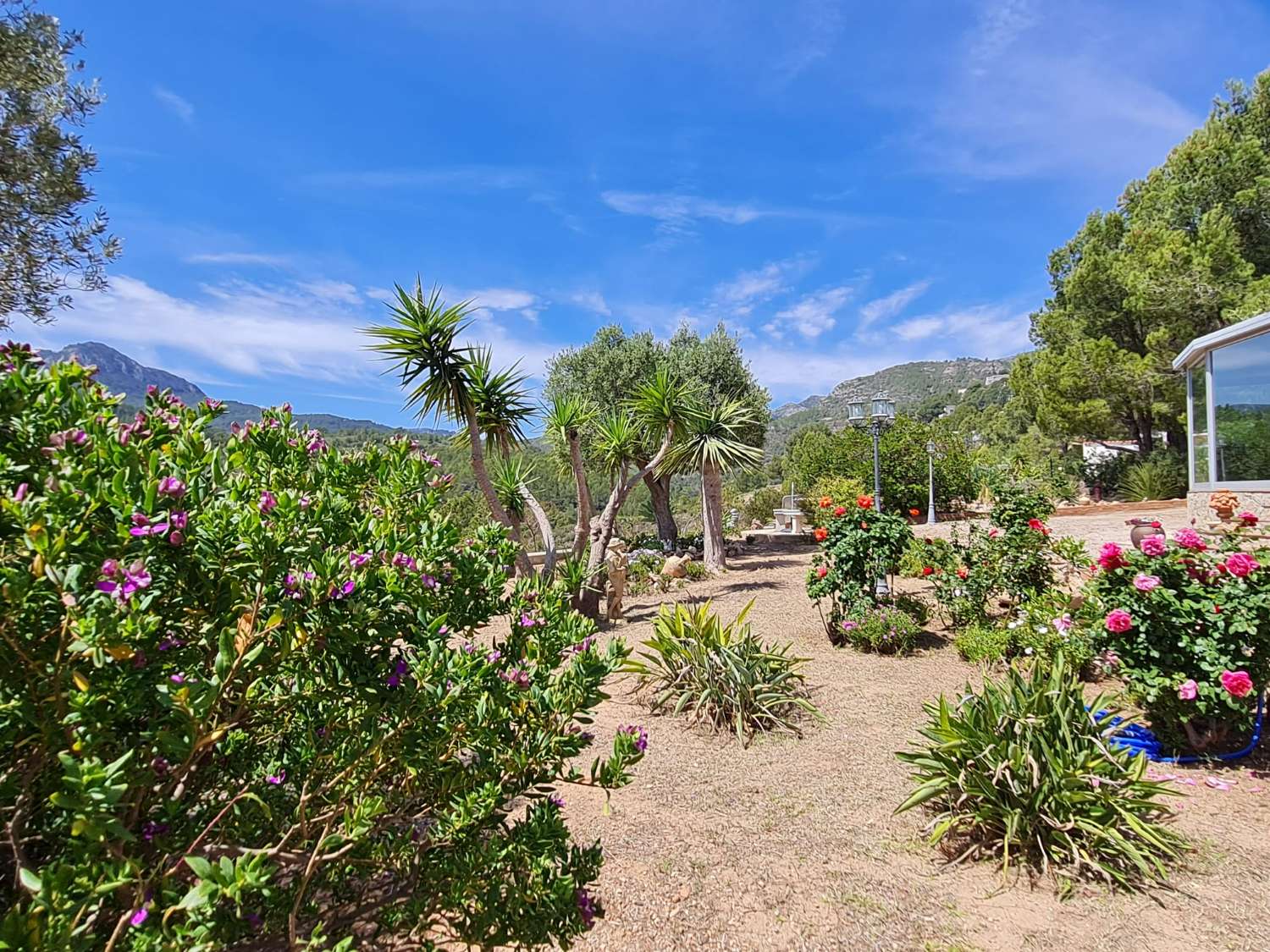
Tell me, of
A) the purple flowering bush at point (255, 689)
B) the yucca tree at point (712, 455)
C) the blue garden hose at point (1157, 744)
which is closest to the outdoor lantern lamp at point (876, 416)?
the yucca tree at point (712, 455)

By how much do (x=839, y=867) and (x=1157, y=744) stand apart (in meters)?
2.35

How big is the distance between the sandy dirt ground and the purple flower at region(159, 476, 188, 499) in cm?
233

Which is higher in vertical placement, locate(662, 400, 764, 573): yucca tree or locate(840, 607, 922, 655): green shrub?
locate(662, 400, 764, 573): yucca tree

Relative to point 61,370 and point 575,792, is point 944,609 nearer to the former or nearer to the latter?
point 575,792

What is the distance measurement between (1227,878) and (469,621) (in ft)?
11.3

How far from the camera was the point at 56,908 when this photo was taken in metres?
0.86

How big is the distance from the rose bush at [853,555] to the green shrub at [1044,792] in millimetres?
3034

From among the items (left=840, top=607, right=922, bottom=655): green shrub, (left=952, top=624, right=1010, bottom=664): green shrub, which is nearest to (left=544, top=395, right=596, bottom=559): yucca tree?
(left=840, top=607, right=922, bottom=655): green shrub

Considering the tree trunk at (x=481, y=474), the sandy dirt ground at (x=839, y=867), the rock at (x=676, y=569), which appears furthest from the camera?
the rock at (x=676, y=569)

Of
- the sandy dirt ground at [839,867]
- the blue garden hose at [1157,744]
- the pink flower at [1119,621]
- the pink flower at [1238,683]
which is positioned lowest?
the sandy dirt ground at [839,867]

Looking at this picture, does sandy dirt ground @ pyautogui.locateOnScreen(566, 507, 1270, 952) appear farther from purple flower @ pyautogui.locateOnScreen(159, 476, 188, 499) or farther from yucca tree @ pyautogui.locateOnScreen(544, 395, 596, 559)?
yucca tree @ pyautogui.locateOnScreen(544, 395, 596, 559)

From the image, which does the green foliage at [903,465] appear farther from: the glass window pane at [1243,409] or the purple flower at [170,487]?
the purple flower at [170,487]

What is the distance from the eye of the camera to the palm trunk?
25.7ft

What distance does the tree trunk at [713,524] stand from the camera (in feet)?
38.2
